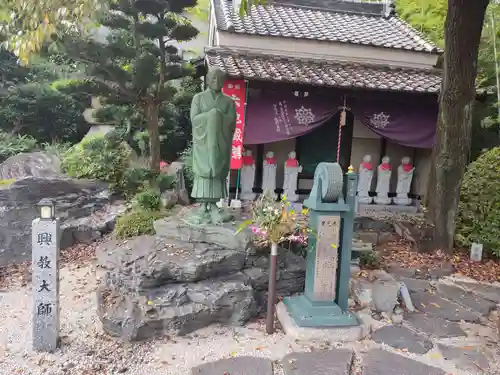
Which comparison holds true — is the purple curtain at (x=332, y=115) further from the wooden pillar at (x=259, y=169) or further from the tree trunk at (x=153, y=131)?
the tree trunk at (x=153, y=131)

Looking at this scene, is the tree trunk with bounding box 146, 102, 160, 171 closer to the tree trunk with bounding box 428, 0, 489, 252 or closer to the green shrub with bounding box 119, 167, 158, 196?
the green shrub with bounding box 119, 167, 158, 196

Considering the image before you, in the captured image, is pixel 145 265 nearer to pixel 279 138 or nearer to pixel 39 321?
pixel 39 321

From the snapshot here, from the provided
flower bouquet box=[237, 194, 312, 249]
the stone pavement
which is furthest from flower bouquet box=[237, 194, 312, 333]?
the stone pavement

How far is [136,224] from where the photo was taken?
26.0 ft

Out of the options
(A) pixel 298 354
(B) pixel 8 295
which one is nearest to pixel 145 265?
(A) pixel 298 354

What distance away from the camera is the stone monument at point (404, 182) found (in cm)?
1148

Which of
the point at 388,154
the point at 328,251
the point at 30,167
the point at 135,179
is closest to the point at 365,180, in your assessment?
the point at 388,154

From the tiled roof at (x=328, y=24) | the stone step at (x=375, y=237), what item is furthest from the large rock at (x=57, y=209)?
the tiled roof at (x=328, y=24)

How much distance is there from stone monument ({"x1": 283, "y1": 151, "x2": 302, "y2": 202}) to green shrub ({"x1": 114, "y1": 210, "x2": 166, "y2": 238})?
3919 mm

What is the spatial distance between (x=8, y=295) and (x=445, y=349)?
635 cm

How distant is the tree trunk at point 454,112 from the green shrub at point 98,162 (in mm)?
7403

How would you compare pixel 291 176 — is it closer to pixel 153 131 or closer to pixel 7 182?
pixel 153 131

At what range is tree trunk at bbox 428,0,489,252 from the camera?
7.32 metres

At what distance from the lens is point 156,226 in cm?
605
